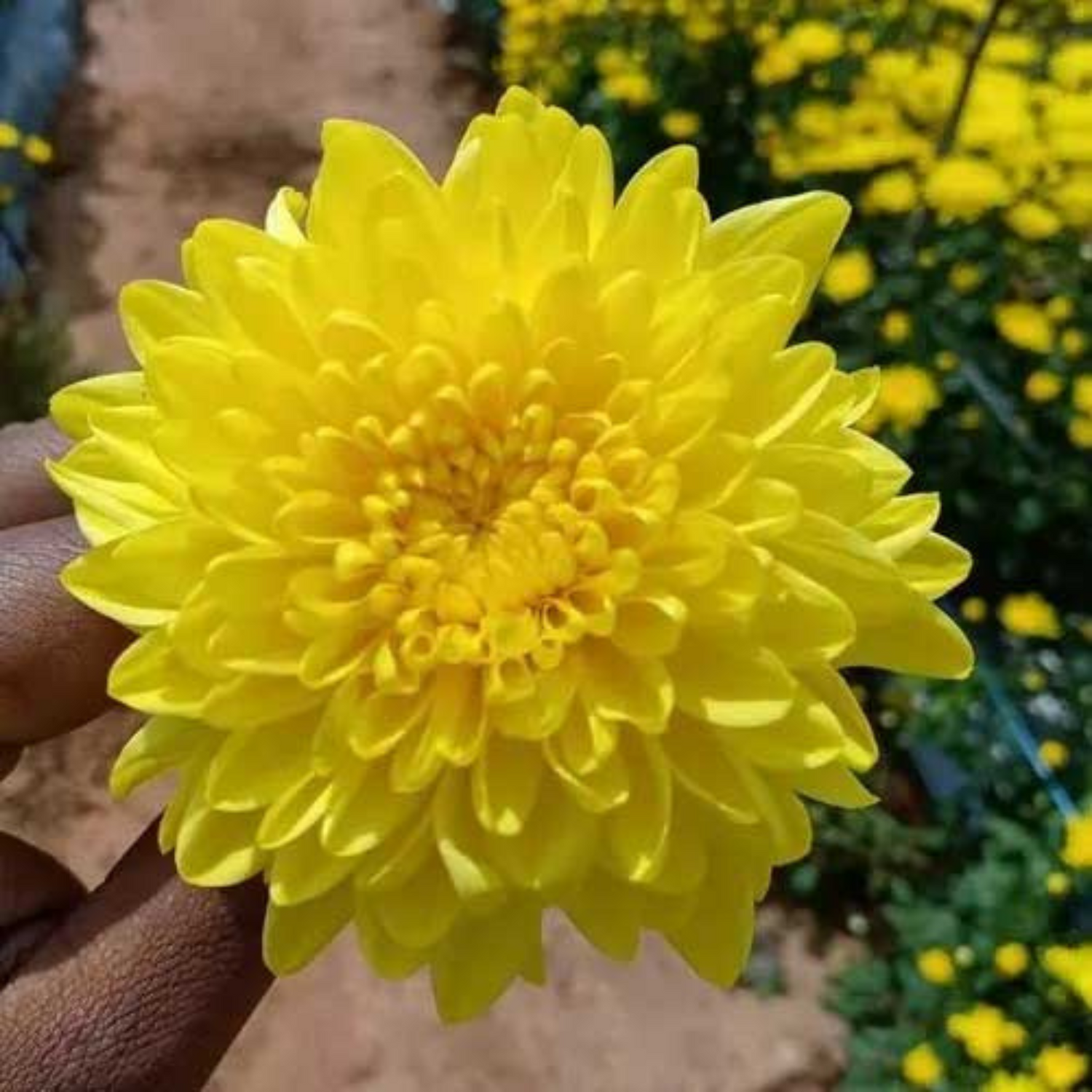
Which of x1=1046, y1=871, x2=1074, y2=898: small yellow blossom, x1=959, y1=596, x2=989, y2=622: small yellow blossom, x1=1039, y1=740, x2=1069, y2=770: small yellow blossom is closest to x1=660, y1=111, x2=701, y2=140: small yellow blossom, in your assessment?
x1=959, y1=596, x2=989, y2=622: small yellow blossom

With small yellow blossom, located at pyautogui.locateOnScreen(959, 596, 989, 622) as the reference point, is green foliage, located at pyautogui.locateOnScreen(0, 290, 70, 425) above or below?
above

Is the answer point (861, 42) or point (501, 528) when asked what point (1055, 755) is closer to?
point (861, 42)

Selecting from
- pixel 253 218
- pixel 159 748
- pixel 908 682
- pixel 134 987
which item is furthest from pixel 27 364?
pixel 159 748

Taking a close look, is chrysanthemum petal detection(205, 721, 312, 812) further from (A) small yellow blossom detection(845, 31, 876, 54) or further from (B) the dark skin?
(A) small yellow blossom detection(845, 31, 876, 54)

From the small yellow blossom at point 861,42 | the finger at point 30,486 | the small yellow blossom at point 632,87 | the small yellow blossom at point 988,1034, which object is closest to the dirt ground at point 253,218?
the small yellow blossom at point 988,1034

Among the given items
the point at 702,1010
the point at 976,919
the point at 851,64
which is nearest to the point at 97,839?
the point at 702,1010

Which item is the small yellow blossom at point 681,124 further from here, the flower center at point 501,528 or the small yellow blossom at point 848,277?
the flower center at point 501,528
